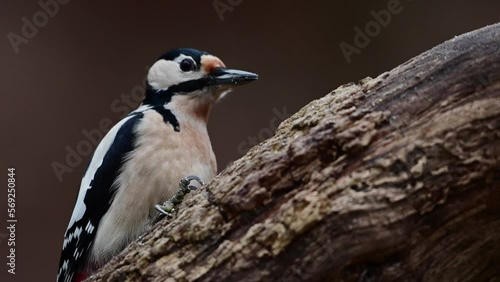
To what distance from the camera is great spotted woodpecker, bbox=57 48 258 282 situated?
2.04 m

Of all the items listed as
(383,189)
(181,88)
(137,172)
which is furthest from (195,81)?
(383,189)

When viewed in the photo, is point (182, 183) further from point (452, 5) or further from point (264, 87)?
point (452, 5)

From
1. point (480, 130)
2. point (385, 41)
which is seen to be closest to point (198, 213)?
point (480, 130)

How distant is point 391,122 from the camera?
54.8 inches

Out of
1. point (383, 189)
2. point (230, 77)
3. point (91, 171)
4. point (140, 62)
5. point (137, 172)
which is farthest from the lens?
point (140, 62)

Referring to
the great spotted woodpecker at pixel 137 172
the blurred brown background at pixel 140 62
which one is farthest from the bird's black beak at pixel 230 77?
the blurred brown background at pixel 140 62

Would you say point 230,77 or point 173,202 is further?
point 230,77

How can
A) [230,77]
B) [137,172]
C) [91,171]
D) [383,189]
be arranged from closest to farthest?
[383,189], [137,172], [91,171], [230,77]

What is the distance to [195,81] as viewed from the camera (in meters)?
2.39

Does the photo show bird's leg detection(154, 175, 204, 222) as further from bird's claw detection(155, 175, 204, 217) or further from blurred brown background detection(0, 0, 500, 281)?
blurred brown background detection(0, 0, 500, 281)

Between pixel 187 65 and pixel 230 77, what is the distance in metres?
0.17

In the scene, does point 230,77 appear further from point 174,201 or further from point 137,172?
point 174,201

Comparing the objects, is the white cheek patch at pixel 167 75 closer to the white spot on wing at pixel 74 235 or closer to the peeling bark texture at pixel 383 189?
the white spot on wing at pixel 74 235

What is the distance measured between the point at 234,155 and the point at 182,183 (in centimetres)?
190
